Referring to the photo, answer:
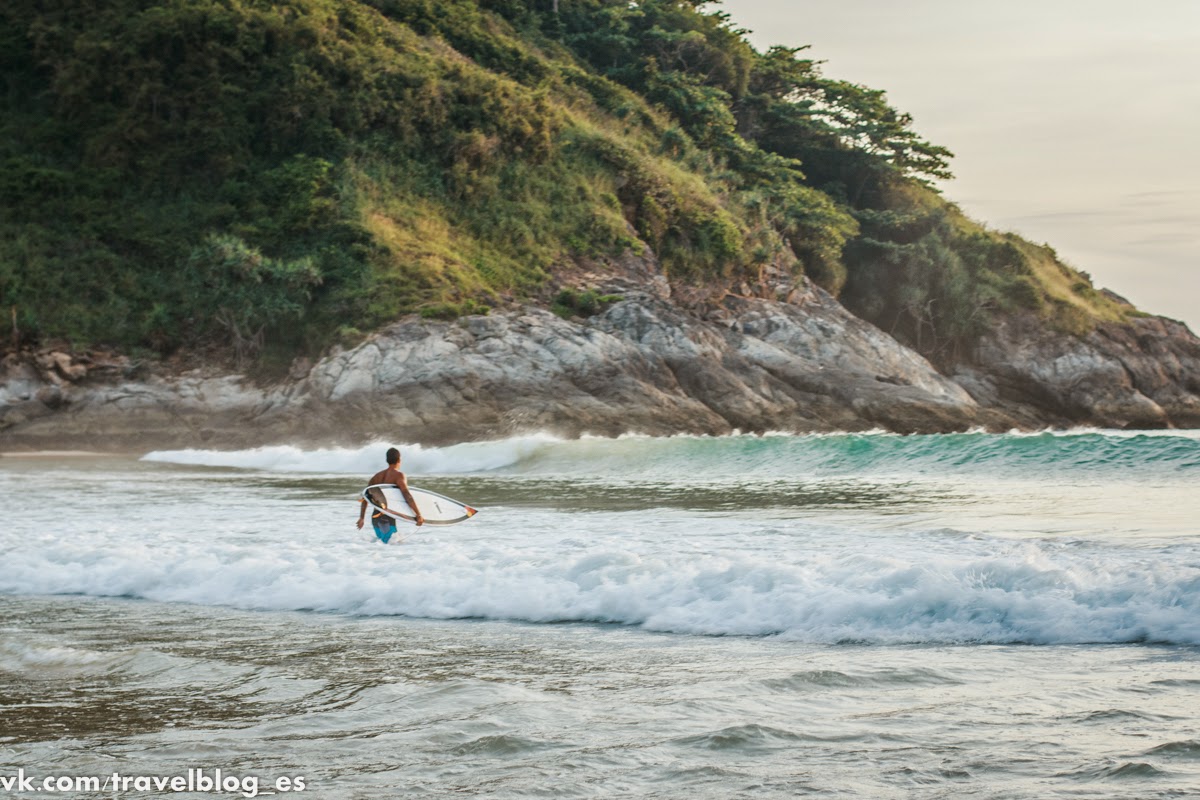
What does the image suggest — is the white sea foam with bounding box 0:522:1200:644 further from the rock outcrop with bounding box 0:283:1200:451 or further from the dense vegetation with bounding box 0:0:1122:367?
the dense vegetation with bounding box 0:0:1122:367

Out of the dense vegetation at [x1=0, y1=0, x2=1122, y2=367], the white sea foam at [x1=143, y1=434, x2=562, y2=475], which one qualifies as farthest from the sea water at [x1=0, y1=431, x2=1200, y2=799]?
the dense vegetation at [x1=0, y1=0, x2=1122, y2=367]

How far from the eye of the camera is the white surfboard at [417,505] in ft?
33.1

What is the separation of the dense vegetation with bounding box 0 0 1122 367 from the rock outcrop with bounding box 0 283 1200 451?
1479mm

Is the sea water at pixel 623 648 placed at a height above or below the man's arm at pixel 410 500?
below

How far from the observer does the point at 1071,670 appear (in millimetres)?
5445

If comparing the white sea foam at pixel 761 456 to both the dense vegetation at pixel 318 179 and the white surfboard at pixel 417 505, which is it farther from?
the white surfboard at pixel 417 505

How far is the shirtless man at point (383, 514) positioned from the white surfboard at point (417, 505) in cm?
5

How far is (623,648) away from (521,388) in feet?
72.7

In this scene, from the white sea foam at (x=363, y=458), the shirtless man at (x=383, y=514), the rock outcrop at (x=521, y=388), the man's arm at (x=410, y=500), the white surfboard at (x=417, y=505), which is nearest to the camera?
the shirtless man at (x=383, y=514)

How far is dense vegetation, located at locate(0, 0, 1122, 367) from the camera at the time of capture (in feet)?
101

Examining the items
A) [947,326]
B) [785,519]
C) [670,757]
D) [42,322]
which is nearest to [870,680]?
[670,757]

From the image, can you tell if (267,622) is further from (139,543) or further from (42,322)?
(42,322)

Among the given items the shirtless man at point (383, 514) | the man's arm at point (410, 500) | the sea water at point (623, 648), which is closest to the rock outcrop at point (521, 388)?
the sea water at point (623, 648)

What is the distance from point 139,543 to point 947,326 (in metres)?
39.3
